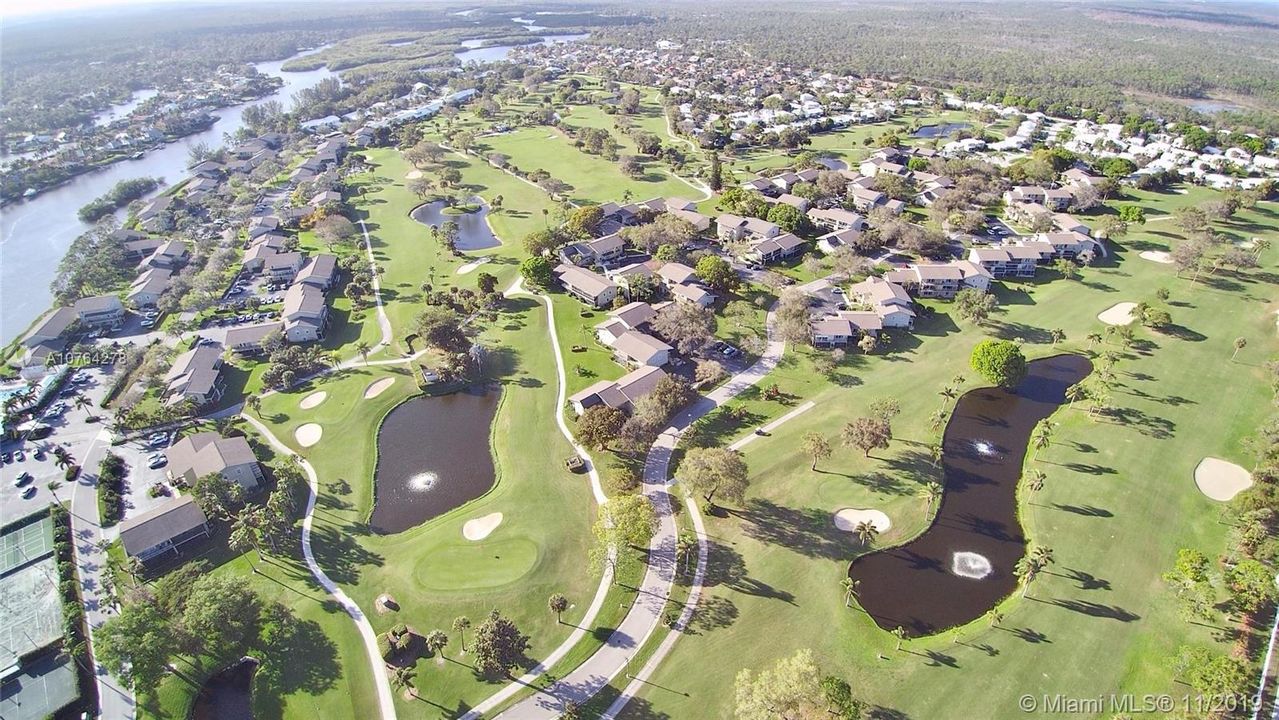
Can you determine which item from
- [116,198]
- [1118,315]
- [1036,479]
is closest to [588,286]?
[1036,479]

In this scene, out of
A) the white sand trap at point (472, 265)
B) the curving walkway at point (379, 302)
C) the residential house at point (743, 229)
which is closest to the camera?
the curving walkway at point (379, 302)

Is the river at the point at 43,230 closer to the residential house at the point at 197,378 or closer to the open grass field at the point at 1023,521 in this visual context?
the residential house at the point at 197,378

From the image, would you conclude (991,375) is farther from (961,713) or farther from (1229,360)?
(961,713)

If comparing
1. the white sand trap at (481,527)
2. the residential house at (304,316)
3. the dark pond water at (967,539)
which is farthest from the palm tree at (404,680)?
the residential house at (304,316)

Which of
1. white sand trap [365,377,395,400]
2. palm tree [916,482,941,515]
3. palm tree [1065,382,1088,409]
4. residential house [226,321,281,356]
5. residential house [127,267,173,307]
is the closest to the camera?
palm tree [916,482,941,515]

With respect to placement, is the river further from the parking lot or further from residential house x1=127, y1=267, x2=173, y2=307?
the parking lot

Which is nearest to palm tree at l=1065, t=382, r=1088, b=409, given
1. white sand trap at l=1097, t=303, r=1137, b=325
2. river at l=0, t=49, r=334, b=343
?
white sand trap at l=1097, t=303, r=1137, b=325

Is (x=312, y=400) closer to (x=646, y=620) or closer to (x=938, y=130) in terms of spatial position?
(x=646, y=620)
